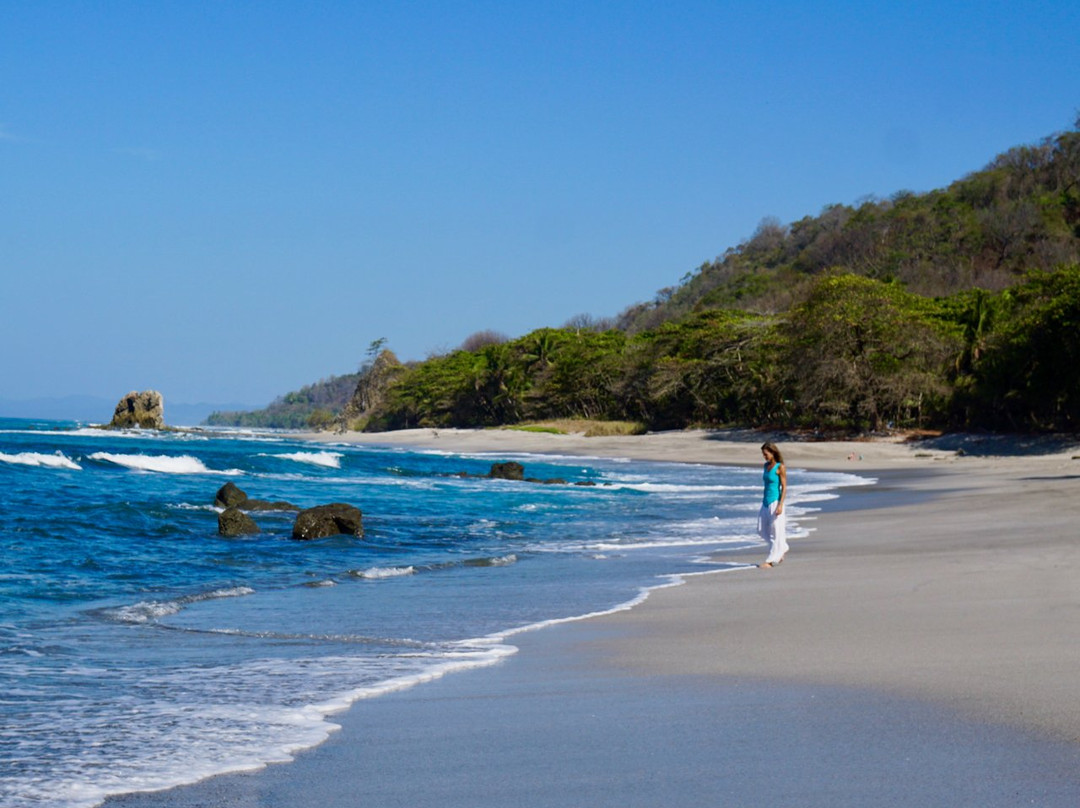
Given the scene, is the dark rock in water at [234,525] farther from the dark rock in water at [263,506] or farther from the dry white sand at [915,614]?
the dry white sand at [915,614]

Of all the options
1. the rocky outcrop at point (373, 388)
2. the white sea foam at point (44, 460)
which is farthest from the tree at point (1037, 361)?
the rocky outcrop at point (373, 388)

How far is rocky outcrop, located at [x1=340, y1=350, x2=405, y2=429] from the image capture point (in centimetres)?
11162

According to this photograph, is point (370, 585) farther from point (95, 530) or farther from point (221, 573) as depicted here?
point (95, 530)

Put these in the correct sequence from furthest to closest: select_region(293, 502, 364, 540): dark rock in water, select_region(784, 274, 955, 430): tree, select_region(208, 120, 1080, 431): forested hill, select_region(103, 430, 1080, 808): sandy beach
A: select_region(784, 274, 955, 430): tree, select_region(208, 120, 1080, 431): forested hill, select_region(293, 502, 364, 540): dark rock in water, select_region(103, 430, 1080, 808): sandy beach

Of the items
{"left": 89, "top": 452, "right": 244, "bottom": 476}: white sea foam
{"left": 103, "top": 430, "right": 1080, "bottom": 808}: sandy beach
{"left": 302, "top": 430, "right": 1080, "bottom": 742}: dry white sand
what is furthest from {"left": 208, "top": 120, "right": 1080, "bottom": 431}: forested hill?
{"left": 103, "top": 430, "right": 1080, "bottom": 808}: sandy beach

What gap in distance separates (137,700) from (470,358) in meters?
91.9

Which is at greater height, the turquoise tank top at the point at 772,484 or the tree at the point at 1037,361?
the tree at the point at 1037,361

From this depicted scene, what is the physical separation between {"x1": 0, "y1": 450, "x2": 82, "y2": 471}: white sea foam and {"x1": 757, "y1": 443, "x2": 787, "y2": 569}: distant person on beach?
83.6 feet

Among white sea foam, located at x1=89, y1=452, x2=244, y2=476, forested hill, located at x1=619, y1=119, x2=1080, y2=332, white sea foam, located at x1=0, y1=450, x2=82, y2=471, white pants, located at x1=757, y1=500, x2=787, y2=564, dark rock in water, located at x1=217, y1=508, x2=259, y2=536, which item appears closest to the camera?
white pants, located at x1=757, y1=500, x2=787, y2=564

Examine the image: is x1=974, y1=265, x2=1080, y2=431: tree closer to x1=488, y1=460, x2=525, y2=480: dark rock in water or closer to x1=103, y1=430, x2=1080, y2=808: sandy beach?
x1=488, y1=460, x2=525, y2=480: dark rock in water

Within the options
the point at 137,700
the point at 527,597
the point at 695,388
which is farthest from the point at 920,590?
the point at 695,388

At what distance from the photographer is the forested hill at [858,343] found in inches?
1640

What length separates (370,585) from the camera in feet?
35.6

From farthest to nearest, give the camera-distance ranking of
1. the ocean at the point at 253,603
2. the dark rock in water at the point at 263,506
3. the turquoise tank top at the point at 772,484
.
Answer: the dark rock in water at the point at 263,506 < the turquoise tank top at the point at 772,484 < the ocean at the point at 253,603
